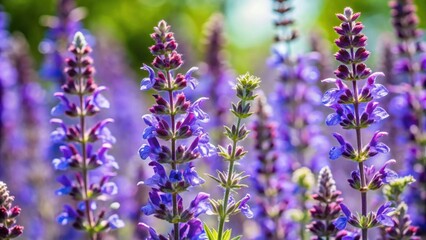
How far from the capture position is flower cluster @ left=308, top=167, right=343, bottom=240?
15.5 ft

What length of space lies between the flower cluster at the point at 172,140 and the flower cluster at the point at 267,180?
183 centimetres

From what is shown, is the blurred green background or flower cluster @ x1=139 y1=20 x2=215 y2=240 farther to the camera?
the blurred green background

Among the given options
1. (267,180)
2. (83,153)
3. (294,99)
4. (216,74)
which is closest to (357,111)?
(83,153)

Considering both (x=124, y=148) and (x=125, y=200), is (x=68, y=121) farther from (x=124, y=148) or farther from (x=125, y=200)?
(x=125, y=200)

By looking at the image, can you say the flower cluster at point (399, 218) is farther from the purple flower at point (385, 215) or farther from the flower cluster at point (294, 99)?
the flower cluster at point (294, 99)

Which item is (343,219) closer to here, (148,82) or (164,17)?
(148,82)

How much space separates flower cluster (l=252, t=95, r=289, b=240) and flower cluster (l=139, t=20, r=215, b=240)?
5.99ft

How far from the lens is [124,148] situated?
12.6m

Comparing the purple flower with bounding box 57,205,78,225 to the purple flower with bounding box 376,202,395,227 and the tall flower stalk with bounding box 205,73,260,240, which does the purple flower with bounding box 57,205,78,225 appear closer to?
the tall flower stalk with bounding box 205,73,260,240

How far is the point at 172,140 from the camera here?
442 cm

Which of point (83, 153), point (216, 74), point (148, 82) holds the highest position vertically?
point (216, 74)

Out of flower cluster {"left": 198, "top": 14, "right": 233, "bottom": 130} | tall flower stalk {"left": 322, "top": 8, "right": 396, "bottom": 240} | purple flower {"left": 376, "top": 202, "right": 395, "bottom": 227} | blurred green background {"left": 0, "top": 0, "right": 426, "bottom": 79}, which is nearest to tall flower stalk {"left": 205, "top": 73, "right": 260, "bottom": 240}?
tall flower stalk {"left": 322, "top": 8, "right": 396, "bottom": 240}

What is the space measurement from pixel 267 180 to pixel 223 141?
106 inches

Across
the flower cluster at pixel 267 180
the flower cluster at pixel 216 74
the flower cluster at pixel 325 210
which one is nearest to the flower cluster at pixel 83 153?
the flower cluster at pixel 325 210
